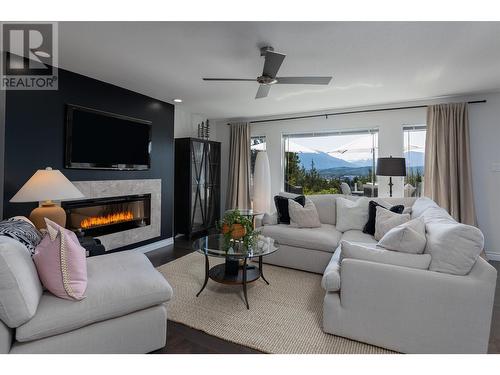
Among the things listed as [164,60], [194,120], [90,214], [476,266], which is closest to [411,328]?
[476,266]

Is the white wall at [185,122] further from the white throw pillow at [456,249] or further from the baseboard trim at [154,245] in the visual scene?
the white throw pillow at [456,249]

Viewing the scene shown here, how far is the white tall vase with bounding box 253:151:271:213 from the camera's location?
5.08 m

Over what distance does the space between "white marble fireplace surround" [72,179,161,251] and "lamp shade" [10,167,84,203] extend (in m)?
0.70

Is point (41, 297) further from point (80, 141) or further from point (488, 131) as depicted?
point (488, 131)

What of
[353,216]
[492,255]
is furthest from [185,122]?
[492,255]

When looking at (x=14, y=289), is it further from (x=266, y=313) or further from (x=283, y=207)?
(x=283, y=207)

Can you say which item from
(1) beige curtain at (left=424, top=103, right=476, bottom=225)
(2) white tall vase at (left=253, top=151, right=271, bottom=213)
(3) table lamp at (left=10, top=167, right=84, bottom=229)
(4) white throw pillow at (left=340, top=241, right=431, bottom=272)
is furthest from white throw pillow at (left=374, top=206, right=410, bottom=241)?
(3) table lamp at (left=10, top=167, right=84, bottom=229)

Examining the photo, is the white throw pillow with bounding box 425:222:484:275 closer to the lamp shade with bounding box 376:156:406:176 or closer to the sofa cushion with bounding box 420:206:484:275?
the sofa cushion with bounding box 420:206:484:275

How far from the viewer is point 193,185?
4.84m

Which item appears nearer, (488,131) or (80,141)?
(80,141)

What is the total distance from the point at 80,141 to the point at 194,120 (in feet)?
8.00

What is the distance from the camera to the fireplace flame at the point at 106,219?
3345mm

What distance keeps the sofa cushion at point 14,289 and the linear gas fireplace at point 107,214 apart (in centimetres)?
170

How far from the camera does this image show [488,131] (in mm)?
3879
